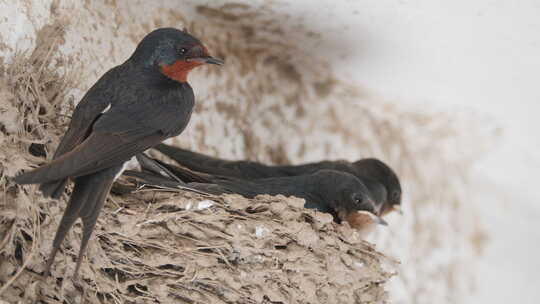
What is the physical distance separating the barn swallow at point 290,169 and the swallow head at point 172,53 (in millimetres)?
412

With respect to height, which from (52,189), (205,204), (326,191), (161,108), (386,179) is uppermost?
(386,179)

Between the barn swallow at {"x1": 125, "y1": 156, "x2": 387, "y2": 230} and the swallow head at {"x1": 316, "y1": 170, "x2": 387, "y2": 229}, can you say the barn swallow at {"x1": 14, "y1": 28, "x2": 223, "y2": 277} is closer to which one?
the barn swallow at {"x1": 125, "y1": 156, "x2": 387, "y2": 230}

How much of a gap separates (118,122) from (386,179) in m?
1.29

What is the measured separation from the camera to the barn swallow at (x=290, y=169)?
8.08 feet

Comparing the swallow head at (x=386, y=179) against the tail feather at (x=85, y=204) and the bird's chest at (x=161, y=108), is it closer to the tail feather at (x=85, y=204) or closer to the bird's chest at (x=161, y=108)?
the bird's chest at (x=161, y=108)

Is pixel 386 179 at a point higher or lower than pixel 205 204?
higher

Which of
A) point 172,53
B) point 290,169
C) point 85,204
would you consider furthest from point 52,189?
point 290,169

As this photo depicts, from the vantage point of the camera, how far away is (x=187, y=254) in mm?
1948

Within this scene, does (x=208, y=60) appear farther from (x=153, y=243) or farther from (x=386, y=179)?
(x=386, y=179)

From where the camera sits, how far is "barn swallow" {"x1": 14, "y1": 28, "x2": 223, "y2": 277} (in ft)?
5.68

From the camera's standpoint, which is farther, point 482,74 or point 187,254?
point 482,74

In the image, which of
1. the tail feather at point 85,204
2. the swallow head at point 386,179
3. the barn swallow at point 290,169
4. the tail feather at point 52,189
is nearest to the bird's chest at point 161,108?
the tail feather at point 85,204

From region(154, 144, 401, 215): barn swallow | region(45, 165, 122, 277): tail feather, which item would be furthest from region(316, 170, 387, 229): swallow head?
region(45, 165, 122, 277): tail feather

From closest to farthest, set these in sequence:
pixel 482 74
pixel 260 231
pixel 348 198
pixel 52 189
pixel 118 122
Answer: pixel 52 189, pixel 118 122, pixel 260 231, pixel 348 198, pixel 482 74
